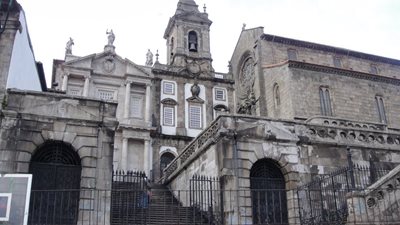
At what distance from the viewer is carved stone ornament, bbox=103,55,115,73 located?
3428 cm

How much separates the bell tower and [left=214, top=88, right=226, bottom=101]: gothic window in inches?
70.8

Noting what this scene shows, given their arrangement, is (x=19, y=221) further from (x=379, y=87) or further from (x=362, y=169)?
(x=379, y=87)

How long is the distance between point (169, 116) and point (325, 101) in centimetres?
1234

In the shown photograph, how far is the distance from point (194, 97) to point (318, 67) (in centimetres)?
1130

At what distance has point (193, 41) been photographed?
1567 inches

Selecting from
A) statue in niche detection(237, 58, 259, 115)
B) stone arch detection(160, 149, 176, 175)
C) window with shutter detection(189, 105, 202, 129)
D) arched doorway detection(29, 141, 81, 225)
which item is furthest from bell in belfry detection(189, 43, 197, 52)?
arched doorway detection(29, 141, 81, 225)

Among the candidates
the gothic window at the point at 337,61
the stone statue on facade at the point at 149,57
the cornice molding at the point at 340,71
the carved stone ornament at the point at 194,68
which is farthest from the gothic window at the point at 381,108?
the stone statue on facade at the point at 149,57

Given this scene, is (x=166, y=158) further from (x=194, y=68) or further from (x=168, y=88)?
(x=194, y=68)

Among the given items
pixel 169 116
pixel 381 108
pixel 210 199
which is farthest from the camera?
pixel 169 116

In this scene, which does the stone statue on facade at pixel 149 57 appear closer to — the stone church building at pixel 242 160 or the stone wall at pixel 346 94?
the stone church building at pixel 242 160

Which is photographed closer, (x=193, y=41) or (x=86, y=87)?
(x=86, y=87)

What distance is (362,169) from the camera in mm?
17734

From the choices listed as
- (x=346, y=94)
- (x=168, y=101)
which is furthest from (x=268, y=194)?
(x=168, y=101)

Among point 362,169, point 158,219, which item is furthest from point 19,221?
point 362,169
